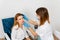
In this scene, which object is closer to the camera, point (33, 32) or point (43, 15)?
point (43, 15)

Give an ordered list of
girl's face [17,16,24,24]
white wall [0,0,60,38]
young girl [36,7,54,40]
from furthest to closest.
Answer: white wall [0,0,60,38], girl's face [17,16,24,24], young girl [36,7,54,40]

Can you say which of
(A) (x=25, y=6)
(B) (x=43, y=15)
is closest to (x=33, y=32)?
(B) (x=43, y=15)

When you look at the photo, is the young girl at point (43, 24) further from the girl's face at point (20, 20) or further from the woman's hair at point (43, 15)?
the girl's face at point (20, 20)

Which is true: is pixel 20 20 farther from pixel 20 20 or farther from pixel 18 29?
pixel 18 29

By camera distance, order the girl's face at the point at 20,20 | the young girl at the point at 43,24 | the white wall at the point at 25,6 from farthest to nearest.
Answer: the white wall at the point at 25,6 → the girl's face at the point at 20,20 → the young girl at the point at 43,24

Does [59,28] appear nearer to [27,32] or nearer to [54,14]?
[54,14]

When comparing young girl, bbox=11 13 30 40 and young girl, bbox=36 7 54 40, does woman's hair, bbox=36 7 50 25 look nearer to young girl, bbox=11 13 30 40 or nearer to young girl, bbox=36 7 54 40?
young girl, bbox=36 7 54 40

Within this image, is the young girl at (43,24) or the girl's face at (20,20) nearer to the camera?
the young girl at (43,24)

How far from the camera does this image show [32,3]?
3158 mm

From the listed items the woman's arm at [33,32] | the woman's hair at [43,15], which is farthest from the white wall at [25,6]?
the woman's hair at [43,15]

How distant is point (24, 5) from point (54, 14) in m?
0.61

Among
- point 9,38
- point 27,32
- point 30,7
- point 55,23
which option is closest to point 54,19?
point 55,23

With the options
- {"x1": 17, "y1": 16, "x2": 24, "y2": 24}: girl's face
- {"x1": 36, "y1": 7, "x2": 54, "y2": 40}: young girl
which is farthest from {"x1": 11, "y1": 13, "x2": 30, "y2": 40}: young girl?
{"x1": 36, "y1": 7, "x2": 54, "y2": 40}: young girl

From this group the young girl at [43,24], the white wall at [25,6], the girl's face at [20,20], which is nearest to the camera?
the young girl at [43,24]
